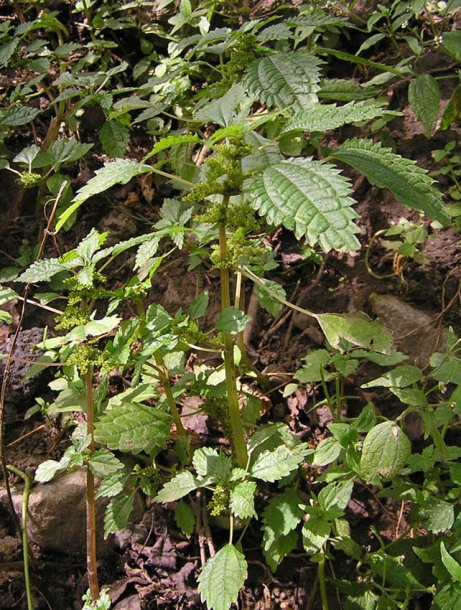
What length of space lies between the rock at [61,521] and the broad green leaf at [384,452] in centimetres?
84

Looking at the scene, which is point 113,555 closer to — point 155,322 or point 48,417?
point 48,417

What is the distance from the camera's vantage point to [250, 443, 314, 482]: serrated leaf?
4.63 ft

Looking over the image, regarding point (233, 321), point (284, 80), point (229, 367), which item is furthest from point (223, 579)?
point (284, 80)

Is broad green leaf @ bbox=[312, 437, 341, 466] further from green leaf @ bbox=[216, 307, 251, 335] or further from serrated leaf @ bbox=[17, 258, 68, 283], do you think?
serrated leaf @ bbox=[17, 258, 68, 283]

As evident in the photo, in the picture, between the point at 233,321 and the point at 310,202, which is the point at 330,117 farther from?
the point at 233,321

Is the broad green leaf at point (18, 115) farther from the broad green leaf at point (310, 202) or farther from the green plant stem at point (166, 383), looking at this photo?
the broad green leaf at point (310, 202)

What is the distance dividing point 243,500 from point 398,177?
0.87m

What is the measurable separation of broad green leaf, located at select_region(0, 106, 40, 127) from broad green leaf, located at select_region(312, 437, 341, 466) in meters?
1.90

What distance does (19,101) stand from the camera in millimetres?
2707

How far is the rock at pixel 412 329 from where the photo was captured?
2.01 m

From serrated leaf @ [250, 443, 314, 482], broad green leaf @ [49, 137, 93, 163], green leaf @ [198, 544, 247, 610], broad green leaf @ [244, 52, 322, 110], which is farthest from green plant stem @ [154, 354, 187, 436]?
broad green leaf @ [49, 137, 93, 163]

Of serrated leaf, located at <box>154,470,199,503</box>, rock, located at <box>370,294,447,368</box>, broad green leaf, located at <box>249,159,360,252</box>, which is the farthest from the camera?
rock, located at <box>370,294,447,368</box>

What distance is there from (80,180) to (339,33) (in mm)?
1502

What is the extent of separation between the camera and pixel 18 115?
246 cm
